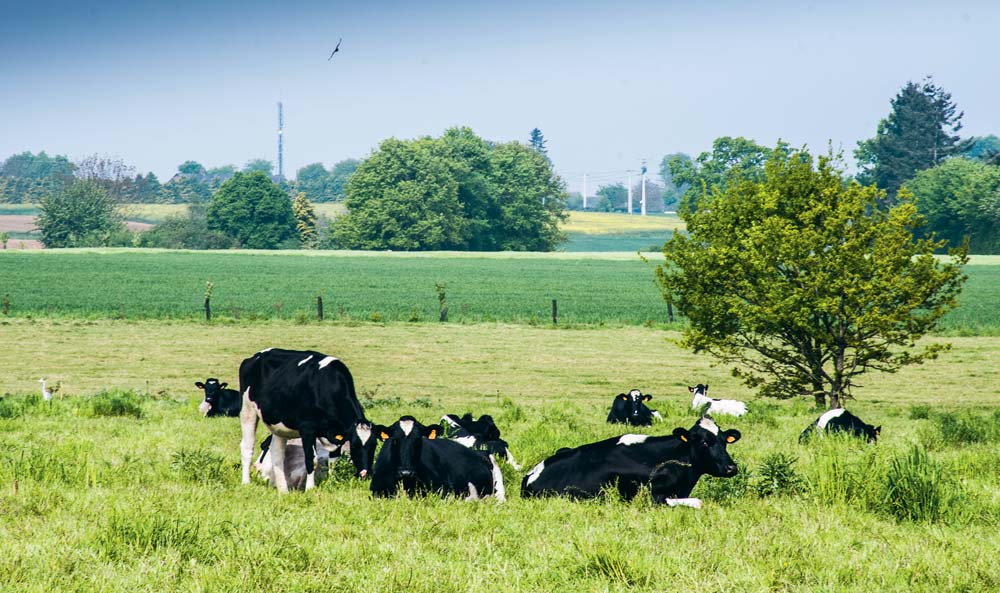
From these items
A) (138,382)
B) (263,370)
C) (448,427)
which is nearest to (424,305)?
(138,382)

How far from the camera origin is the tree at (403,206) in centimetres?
13150

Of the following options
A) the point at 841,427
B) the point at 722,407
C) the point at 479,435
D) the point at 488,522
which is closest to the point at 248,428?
the point at 479,435

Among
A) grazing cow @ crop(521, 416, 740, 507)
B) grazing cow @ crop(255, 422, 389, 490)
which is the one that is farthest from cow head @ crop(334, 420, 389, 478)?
grazing cow @ crop(521, 416, 740, 507)

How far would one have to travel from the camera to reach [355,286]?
7694 centimetres

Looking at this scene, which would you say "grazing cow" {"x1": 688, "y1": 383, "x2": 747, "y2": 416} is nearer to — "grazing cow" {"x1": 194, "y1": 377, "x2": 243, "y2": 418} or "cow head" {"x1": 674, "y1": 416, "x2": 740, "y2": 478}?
"grazing cow" {"x1": 194, "y1": 377, "x2": 243, "y2": 418}

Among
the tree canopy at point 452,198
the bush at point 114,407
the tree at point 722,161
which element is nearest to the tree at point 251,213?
the tree canopy at point 452,198

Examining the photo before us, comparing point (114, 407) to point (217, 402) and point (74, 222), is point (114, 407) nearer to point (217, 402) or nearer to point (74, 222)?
point (217, 402)

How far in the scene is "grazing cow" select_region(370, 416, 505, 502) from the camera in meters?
11.0

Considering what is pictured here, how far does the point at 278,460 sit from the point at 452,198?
4877 inches

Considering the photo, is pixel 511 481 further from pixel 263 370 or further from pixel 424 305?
pixel 424 305

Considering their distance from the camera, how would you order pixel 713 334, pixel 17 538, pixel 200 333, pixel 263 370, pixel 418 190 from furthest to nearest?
pixel 418 190 → pixel 200 333 → pixel 713 334 → pixel 263 370 → pixel 17 538

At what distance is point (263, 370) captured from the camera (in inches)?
492

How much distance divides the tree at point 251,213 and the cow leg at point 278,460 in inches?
5335

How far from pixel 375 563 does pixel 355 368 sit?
23458 millimetres
